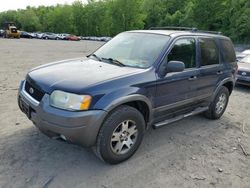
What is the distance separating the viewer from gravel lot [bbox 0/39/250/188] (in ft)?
10.8

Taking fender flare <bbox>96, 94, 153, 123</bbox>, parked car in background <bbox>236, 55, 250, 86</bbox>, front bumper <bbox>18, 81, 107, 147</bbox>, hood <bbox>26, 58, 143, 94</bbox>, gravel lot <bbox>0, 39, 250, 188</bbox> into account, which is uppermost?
hood <bbox>26, 58, 143, 94</bbox>

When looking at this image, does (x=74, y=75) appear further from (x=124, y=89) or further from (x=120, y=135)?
(x=120, y=135)

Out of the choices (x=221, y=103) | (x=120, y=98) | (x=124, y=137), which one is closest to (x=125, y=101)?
(x=120, y=98)

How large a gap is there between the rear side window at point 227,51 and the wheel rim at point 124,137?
2.89 meters

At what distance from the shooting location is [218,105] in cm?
560

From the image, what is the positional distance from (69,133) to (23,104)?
40.8 inches

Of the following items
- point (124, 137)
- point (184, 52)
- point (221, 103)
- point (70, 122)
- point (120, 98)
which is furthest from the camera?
point (221, 103)

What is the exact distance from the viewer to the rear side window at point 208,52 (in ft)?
15.8

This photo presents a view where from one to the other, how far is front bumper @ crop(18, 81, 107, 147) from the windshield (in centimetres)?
121

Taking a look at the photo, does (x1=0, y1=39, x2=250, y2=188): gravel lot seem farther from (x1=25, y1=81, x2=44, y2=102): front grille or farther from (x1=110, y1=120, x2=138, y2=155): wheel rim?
(x1=25, y1=81, x2=44, y2=102): front grille

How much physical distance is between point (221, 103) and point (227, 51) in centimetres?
113

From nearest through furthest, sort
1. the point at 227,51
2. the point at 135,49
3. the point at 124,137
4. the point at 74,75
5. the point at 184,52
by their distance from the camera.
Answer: the point at 74,75, the point at 124,137, the point at 135,49, the point at 184,52, the point at 227,51

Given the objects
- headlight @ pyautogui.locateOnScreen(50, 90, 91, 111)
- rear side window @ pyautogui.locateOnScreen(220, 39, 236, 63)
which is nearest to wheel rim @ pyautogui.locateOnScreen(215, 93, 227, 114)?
rear side window @ pyautogui.locateOnScreen(220, 39, 236, 63)

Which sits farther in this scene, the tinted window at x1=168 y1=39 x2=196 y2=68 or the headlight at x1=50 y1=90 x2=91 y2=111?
the tinted window at x1=168 y1=39 x2=196 y2=68
